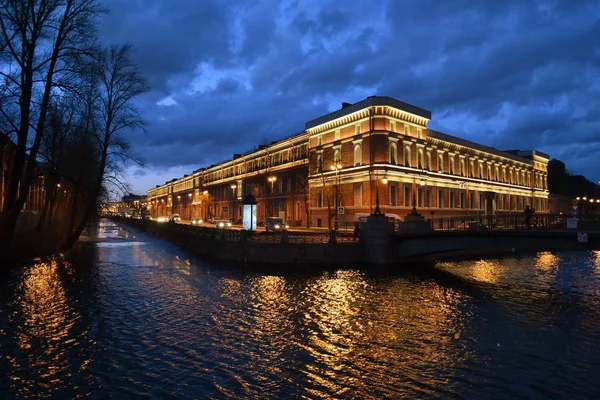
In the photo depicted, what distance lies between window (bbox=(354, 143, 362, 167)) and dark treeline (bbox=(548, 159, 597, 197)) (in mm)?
68188

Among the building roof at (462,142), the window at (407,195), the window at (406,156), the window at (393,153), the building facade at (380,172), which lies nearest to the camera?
the building facade at (380,172)

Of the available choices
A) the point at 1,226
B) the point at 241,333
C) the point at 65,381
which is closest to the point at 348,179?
the point at 1,226

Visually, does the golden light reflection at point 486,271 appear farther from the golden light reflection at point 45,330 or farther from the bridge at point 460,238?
the golden light reflection at point 45,330

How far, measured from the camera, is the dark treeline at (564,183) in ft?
345

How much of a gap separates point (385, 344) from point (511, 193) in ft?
249

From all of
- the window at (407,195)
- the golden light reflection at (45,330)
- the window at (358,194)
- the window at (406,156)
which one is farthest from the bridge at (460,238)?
the window at (406,156)

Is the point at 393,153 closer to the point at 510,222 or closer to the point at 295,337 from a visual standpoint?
the point at 510,222

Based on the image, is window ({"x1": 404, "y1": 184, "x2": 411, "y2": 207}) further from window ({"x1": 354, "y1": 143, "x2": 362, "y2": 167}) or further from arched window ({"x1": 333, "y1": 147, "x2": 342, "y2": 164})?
arched window ({"x1": 333, "y1": 147, "x2": 342, "y2": 164})

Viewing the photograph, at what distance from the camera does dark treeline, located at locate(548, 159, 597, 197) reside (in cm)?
10506

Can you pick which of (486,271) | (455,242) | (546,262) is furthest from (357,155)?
(486,271)

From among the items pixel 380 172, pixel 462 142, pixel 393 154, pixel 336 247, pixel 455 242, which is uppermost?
pixel 462 142

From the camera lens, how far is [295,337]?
1284cm

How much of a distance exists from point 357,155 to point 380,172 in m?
4.79

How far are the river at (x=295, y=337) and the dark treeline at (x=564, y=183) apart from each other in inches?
3715
